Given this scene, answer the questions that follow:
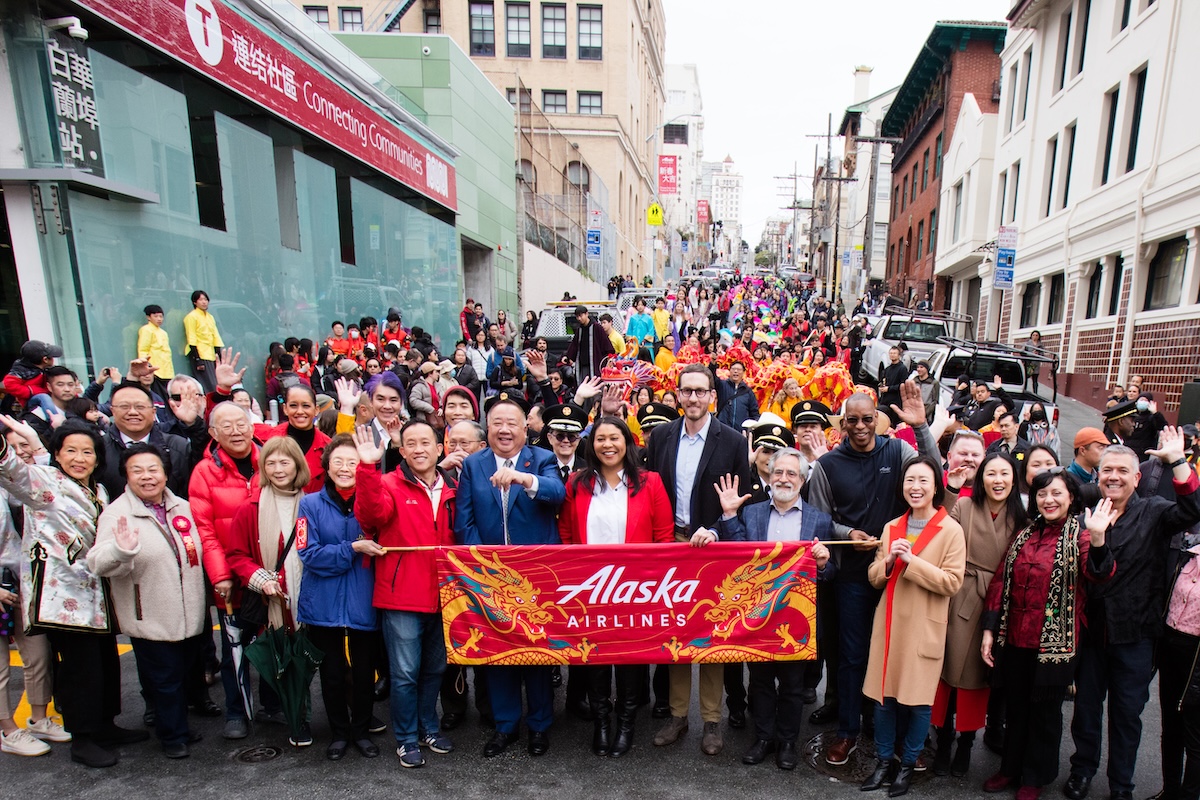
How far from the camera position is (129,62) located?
8.59 m

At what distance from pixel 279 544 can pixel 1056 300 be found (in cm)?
2081

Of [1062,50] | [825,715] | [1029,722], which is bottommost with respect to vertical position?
[825,715]

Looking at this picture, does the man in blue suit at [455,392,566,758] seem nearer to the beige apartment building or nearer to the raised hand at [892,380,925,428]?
the raised hand at [892,380,925,428]

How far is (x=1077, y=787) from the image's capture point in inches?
147

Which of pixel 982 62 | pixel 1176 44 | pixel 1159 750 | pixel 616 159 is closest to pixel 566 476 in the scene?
pixel 1159 750

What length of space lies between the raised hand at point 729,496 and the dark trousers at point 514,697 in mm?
1547

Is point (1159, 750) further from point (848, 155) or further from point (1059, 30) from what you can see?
point (848, 155)

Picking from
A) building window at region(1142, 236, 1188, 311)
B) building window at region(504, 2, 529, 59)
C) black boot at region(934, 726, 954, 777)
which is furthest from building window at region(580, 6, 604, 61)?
black boot at region(934, 726, 954, 777)

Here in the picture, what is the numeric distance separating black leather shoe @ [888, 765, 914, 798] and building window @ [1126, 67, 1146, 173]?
1601 centimetres

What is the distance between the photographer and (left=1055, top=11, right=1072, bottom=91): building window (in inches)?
720

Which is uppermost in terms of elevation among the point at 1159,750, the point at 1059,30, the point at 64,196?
the point at 1059,30

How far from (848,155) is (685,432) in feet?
211

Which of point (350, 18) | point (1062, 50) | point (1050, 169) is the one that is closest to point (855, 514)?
point (1050, 169)

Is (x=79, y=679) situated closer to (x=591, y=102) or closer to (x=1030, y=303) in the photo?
(x=1030, y=303)
